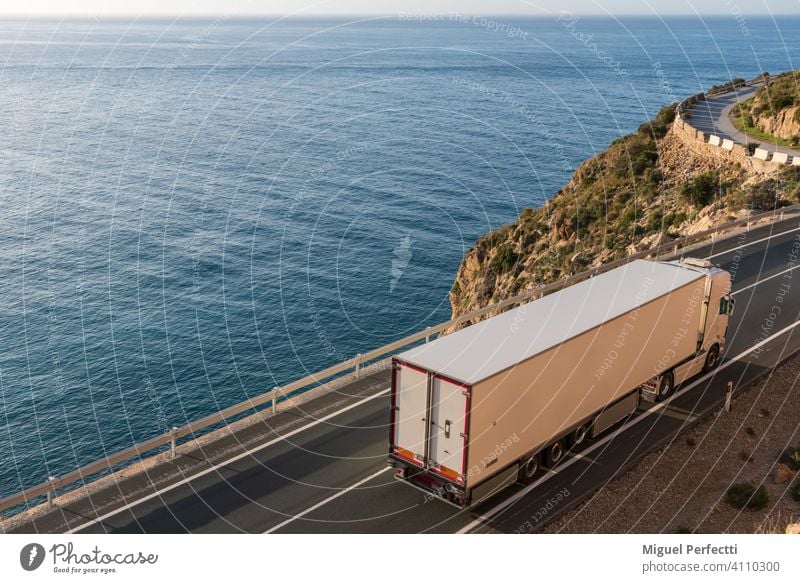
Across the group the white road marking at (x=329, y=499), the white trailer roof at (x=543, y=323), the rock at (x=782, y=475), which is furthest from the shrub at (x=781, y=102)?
the white road marking at (x=329, y=499)

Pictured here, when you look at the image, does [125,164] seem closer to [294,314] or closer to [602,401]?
Result: [294,314]

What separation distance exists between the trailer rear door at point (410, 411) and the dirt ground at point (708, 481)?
384 centimetres

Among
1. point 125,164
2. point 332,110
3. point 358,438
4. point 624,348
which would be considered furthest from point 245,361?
point 332,110

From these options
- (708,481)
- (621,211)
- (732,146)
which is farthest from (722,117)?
(708,481)

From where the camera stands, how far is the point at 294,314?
69938mm

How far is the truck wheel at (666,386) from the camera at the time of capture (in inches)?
1045

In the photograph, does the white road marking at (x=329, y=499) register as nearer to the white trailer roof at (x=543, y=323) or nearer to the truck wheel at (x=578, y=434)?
the white trailer roof at (x=543, y=323)

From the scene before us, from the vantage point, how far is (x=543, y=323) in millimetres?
22406

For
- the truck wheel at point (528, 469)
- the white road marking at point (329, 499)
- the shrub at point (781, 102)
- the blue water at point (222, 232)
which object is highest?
the shrub at point (781, 102)

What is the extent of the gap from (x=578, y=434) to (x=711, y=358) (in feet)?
27.7

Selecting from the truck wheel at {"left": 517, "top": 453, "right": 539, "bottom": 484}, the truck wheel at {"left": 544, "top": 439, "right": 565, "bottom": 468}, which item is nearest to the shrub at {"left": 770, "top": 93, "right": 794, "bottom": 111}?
the truck wheel at {"left": 544, "top": 439, "right": 565, "bottom": 468}

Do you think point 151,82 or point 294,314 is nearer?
point 294,314

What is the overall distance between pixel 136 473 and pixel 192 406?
33648mm

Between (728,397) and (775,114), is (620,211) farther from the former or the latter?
(728,397)
